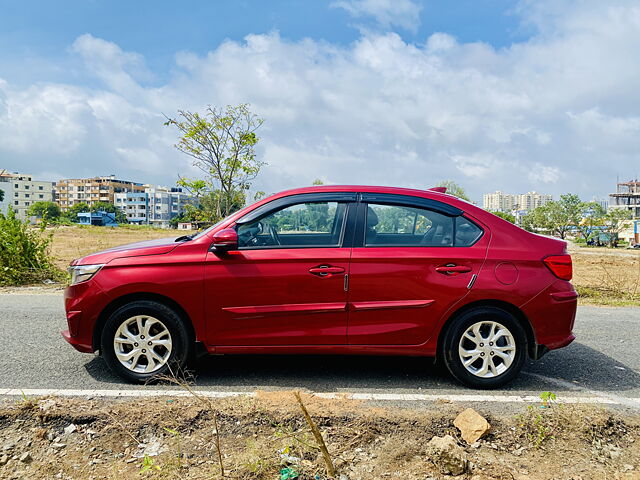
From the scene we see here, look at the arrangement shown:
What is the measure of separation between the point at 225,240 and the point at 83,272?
133 centimetres

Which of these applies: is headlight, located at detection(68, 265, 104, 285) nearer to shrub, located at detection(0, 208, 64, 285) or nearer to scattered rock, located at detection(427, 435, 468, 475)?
scattered rock, located at detection(427, 435, 468, 475)

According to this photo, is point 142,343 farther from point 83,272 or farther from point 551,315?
point 551,315

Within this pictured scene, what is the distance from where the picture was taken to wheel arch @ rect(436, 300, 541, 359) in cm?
425

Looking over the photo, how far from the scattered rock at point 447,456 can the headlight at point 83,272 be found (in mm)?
3045

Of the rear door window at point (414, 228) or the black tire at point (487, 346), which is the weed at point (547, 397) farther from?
the rear door window at point (414, 228)

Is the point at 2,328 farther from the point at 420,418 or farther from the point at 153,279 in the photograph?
the point at 420,418

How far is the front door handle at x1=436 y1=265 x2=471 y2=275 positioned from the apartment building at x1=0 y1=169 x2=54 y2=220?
149 metres

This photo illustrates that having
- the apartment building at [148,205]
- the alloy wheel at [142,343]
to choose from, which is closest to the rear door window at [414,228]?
the alloy wheel at [142,343]

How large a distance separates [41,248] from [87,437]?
29.2ft

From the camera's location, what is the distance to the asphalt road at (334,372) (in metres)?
4.28

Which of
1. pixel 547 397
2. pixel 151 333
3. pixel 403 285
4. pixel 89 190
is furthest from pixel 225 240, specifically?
pixel 89 190

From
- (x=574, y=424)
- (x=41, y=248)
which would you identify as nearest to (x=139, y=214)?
(x=41, y=248)

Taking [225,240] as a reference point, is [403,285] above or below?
below

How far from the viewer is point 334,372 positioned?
183 inches
